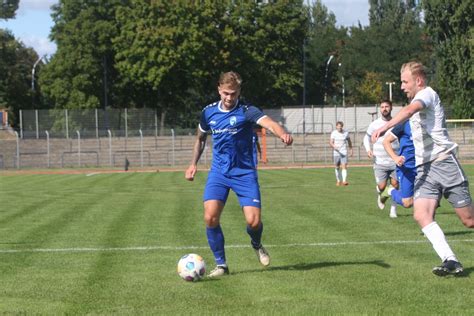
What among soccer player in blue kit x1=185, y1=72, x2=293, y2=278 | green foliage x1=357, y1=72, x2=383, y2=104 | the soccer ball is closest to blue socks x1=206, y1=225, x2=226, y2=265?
soccer player in blue kit x1=185, y1=72, x2=293, y2=278

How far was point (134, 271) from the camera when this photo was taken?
9070mm

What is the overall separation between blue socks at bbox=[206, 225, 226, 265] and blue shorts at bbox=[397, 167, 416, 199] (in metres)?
4.13

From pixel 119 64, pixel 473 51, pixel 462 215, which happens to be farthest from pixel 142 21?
pixel 462 215

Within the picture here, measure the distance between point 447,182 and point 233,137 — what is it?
225 centimetres

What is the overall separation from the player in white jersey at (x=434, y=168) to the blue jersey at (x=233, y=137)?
1.63 meters

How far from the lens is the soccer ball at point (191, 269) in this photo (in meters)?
8.36

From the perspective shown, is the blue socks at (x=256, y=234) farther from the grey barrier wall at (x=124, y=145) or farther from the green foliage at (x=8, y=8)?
the green foliage at (x=8, y=8)

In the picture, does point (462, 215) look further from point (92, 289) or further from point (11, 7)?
point (11, 7)

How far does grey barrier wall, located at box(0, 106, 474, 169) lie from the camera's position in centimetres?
5438

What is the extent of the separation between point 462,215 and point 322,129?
5972 cm

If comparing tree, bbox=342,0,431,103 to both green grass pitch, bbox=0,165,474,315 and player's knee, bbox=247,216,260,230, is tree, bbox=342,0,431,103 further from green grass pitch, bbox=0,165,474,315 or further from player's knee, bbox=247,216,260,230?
player's knee, bbox=247,216,260,230

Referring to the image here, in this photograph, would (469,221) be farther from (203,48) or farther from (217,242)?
(203,48)

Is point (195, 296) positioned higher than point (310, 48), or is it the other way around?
point (310, 48)

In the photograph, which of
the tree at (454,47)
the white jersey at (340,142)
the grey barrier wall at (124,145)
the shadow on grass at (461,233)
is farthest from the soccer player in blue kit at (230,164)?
the tree at (454,47)
